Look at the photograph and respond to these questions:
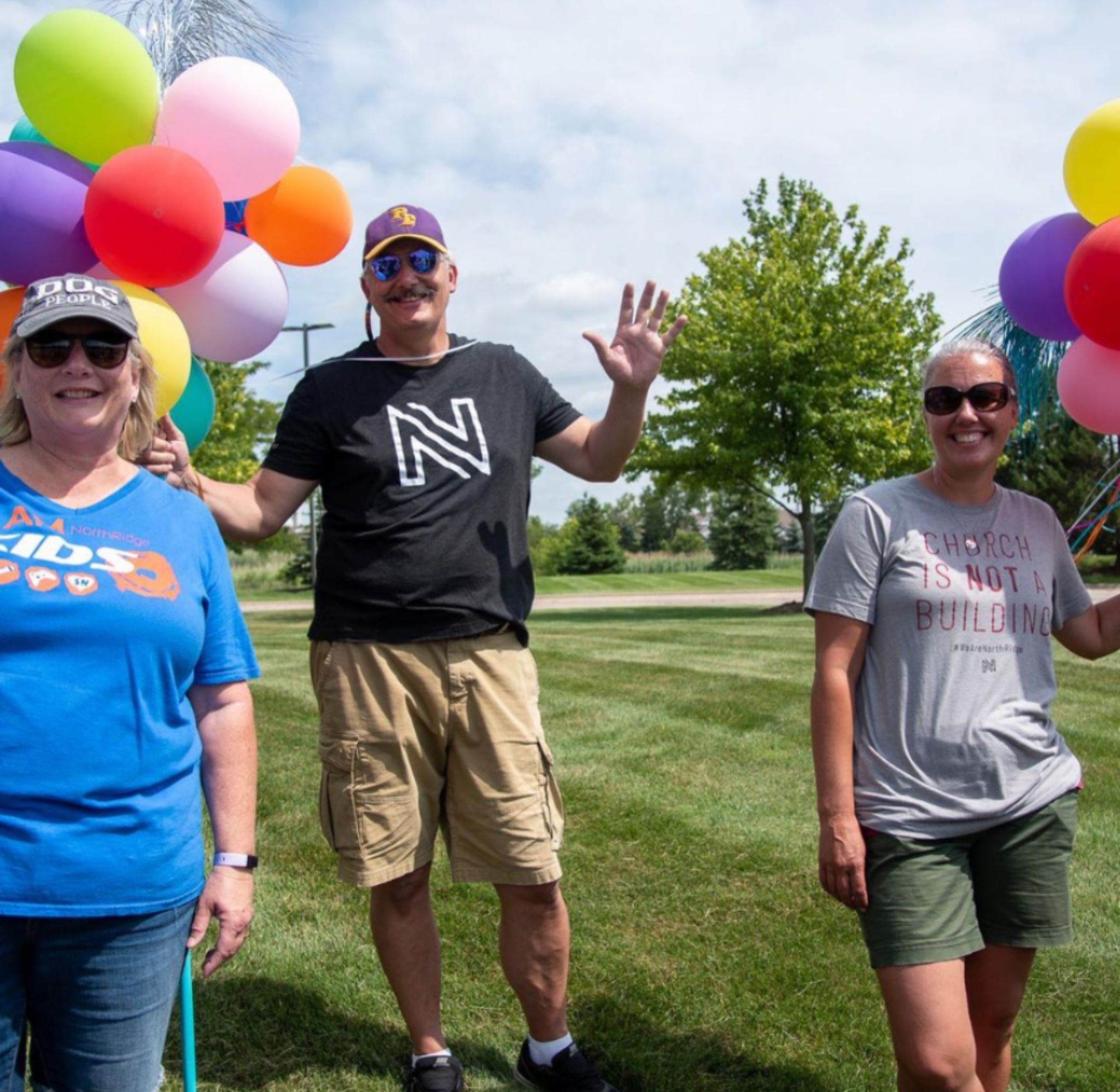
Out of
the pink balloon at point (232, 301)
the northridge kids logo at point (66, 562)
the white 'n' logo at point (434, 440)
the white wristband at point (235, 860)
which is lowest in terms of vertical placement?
the white wristband at point (235, 860)

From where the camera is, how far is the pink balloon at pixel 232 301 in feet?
10.3

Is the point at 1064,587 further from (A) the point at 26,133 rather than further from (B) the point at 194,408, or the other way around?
(A) the point at 26,133

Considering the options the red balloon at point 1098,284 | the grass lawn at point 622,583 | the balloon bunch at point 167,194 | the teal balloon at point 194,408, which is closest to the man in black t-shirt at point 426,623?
the teal balloon at point 194,408

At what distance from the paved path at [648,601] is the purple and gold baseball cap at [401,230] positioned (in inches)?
813

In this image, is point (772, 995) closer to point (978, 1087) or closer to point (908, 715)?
point (978, 1087)

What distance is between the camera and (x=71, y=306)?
1.89 metres

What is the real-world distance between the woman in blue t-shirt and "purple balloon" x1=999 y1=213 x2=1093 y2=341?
2.15 metres

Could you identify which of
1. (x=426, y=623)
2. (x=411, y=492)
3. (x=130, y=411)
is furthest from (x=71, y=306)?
(x=426, y=623)

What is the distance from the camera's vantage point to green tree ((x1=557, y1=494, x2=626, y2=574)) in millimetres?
48406

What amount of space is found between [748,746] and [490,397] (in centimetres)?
422

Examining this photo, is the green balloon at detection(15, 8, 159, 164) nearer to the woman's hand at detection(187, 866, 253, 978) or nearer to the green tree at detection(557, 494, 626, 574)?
the woman's hand at detection(187, 866, 253, 978)

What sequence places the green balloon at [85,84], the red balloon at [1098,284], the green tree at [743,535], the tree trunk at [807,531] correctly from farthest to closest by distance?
1. the green tree at [743,535]
2. the tree trunk at [807,531]
3. the green balloon at [85,84]
4. the red balloon at [1098,284]

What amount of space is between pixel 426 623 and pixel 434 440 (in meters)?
0.48

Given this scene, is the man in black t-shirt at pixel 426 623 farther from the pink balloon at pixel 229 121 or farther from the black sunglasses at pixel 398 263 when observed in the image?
the pink balloon at pixel 229 121
